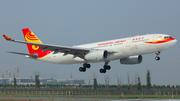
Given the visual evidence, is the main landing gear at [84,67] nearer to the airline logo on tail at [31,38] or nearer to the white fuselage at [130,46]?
the white fuselage at [130,46]

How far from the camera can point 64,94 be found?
65750mm

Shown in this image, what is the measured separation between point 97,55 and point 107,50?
6.17 feet

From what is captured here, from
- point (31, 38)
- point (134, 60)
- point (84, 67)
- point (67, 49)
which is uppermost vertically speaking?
point (31, 38)

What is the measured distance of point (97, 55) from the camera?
4359 cm

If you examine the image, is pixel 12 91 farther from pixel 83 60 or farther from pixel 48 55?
pixel 83 60

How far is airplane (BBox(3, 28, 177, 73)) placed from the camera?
40.8 metres

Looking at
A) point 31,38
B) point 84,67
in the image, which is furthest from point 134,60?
point 31,38

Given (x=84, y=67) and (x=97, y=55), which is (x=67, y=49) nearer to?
(x=97, y=55)

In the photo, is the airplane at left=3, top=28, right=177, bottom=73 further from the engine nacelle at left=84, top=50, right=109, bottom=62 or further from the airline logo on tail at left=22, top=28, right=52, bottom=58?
the airline logo on tail at left=22, top=28, right=52, bottom=58

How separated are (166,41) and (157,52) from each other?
2.52 m

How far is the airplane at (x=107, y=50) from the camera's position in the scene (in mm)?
40750

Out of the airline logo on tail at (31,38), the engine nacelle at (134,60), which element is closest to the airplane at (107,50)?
the engine nacelle at (134,60)

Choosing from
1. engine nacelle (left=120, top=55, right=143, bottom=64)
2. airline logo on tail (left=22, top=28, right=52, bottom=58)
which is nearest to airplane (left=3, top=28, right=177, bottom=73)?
engine nacelle (left=120, top=55, right=143, bottom=64)

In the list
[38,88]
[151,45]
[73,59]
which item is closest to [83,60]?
[73,59]
